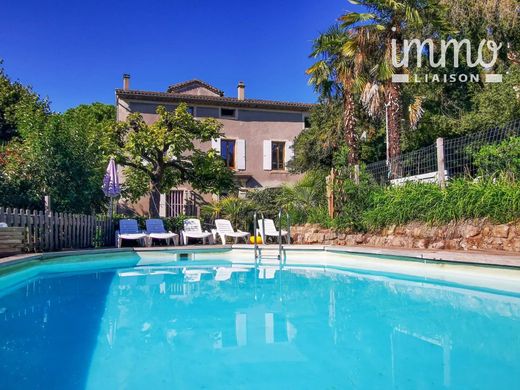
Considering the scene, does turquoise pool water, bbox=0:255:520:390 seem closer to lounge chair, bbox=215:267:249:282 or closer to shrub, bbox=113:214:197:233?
lounge chair, bbox=215:267:249:282

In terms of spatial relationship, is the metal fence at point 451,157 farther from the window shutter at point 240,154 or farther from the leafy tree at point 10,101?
the leafy tree at point 10,101

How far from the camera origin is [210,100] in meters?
19.6

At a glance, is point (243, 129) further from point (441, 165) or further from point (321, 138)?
point (441, 165)

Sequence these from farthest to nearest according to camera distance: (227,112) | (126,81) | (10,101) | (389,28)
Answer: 1. (10,101)
2. (227,112)
3. (126,81)
4. (389,28)

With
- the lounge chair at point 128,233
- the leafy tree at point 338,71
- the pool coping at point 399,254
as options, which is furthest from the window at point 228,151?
the pool coping at point 399,254

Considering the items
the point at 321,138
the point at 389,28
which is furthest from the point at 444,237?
the point at 321,138

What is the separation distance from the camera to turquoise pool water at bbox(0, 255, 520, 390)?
2.45 meters

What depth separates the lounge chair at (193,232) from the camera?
1186 cm

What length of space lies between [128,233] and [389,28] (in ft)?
31.4

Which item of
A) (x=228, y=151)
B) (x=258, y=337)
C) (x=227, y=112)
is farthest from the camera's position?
(x=228, y=151)

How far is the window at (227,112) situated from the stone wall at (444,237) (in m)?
11.1

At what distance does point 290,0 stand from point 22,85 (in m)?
17.4

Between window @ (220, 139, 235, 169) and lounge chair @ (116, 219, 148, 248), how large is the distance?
963 centimetres

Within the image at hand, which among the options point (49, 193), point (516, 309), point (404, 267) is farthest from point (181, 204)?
point (516, 309)
